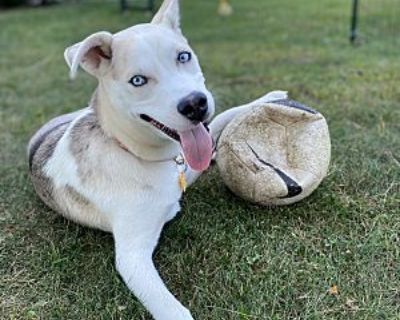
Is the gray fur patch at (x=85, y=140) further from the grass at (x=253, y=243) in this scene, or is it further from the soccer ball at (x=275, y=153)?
the soccer ball at (x=275, y=153)

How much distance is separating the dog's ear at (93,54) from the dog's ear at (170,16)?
0.30 m

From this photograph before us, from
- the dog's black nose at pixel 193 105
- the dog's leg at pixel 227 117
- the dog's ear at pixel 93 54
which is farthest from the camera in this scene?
the dog's leg at pixel 227 117

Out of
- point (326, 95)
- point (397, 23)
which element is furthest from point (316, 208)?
point (397, 23)

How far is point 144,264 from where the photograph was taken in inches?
91.0

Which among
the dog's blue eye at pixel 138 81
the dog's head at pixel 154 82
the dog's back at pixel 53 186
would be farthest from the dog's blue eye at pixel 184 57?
the dog's back at pixel 53 186

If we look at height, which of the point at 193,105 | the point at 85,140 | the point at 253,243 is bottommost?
the point at 253,243

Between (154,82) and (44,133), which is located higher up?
(154,82)

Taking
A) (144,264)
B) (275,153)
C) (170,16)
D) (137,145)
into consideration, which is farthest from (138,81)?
(275,153)

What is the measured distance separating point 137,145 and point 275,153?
2.33ft

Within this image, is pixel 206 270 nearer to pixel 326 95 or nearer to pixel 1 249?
pixel 1 249

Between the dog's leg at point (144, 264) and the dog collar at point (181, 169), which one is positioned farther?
the dog collar at point (181, 169)

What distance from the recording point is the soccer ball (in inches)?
105

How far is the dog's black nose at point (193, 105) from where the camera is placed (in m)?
2.13

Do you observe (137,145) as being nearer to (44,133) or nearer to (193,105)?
(193,105)
